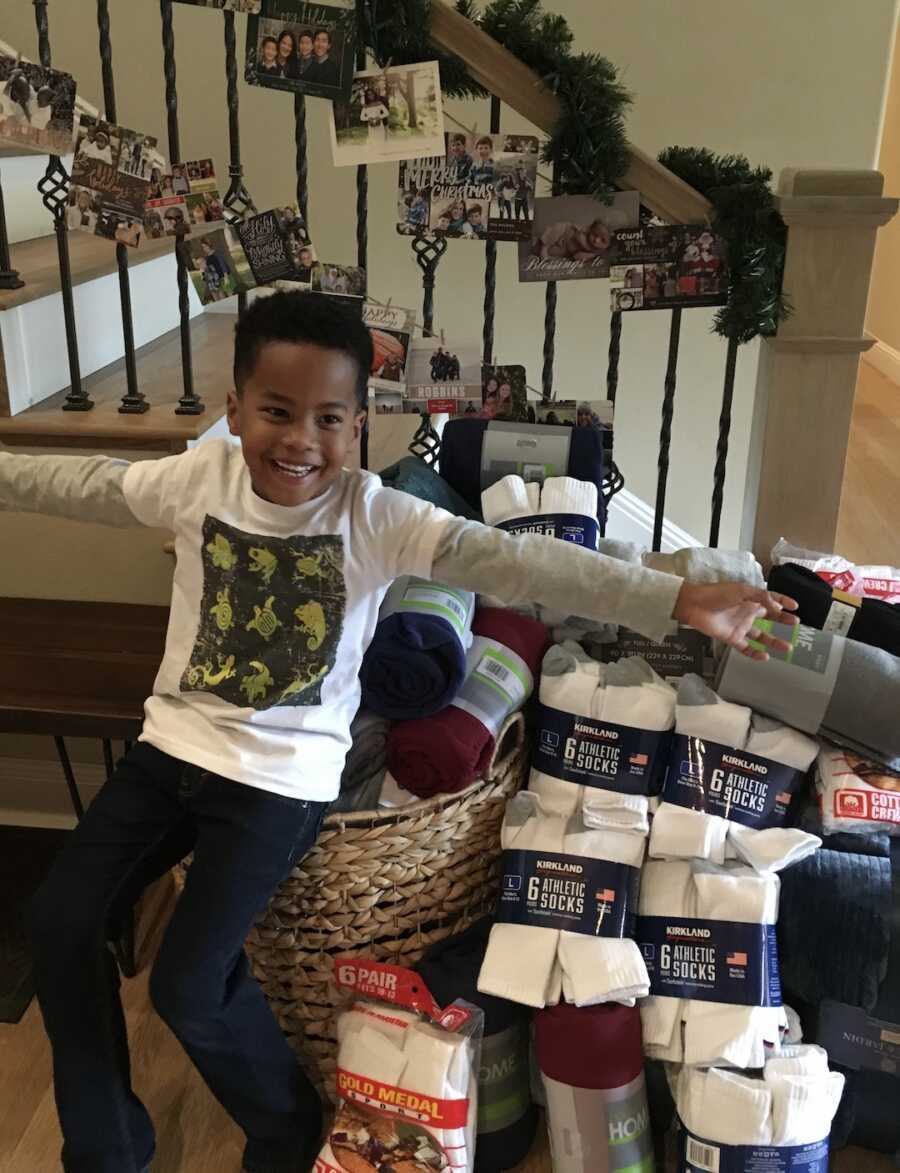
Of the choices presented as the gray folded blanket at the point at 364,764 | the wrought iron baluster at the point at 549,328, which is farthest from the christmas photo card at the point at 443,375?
the gray folded blanket at the point at 364,764

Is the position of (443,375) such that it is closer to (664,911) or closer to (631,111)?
(664,911)

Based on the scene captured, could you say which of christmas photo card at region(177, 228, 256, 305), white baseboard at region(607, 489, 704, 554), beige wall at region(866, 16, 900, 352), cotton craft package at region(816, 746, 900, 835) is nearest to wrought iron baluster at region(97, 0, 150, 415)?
christmas photo card at region(177, 228, 256, 305)

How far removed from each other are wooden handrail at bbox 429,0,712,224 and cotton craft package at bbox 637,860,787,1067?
0.93 metres

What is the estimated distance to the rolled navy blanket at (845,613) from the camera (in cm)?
142

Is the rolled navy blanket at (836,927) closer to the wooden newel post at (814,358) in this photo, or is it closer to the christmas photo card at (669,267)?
the wooden newel post at (814,358)

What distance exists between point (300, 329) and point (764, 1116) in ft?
3.34

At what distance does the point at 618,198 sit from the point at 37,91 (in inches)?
33.4

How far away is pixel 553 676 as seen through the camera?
140cm

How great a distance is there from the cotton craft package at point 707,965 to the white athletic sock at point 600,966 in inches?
1.4

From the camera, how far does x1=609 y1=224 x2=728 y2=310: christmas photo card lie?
1550 millimetres

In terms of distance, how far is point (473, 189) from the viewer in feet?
5.06

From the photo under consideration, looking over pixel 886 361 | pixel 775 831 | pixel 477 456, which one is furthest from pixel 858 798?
pixel 886 361

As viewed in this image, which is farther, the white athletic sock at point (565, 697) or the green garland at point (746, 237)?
the green garland at point (746, 237)

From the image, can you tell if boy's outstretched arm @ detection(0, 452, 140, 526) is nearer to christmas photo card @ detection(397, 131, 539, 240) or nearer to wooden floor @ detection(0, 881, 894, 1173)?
A: christmas photo card @ detection(397, 131, 539, 240)
